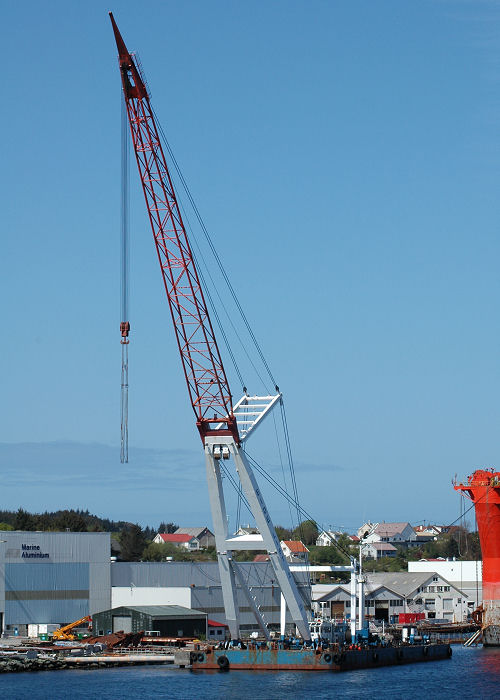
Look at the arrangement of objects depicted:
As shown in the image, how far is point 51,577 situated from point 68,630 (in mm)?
4454

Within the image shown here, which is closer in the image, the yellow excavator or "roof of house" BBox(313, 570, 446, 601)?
the yellow excavator

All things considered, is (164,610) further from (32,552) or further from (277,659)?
(277,659)

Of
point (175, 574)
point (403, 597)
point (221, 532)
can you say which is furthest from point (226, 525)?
point (403, 597)

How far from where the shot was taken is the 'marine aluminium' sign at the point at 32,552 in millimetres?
90312

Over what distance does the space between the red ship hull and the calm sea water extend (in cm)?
2226

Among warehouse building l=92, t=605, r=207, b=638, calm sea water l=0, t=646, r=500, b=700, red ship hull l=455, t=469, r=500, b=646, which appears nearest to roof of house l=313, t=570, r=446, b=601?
red ship hull l=455, t=469, r=500, b=646

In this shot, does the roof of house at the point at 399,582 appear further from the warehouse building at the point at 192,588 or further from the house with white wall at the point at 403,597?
the warehouse building at the point at 192,588

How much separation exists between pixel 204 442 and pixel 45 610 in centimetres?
2445

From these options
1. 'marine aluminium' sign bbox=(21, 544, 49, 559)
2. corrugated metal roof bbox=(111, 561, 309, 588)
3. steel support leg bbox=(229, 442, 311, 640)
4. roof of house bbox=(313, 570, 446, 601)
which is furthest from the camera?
roof of house bbox=(313, 570, 446, 601)

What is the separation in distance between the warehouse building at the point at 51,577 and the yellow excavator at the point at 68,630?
1.28 metres

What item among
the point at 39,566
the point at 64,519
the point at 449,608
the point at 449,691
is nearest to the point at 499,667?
the point at 449,691

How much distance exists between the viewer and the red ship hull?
102 m

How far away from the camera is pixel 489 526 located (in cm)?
10331

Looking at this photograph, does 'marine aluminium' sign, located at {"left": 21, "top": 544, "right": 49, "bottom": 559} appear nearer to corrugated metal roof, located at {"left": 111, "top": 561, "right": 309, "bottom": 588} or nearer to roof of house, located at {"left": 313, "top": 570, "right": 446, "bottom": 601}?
corrugated metal roof, located at {"left": 111, "top": 561, "right": 309, "bottom": 588}
